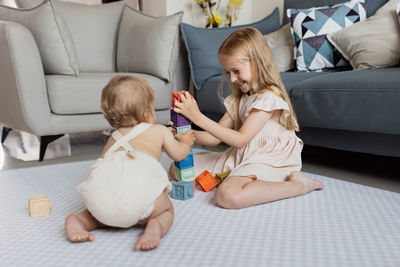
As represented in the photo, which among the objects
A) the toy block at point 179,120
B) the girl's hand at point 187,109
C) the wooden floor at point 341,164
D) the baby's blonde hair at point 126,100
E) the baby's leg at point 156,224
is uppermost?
the baby's blonde hair at point 126,100

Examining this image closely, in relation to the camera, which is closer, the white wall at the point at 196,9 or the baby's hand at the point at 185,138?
the baby's hand at the point at 185,138

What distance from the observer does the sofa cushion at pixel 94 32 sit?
95.0 inches

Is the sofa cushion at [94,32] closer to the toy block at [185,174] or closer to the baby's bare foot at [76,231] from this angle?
the toy block at [185,174]

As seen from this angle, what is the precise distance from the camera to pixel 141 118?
1021 millimetres

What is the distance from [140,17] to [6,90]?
3.01ft

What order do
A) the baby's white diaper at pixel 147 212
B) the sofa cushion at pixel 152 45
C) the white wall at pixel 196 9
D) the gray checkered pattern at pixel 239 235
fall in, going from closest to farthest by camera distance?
1. the gray checkered pattern at pixel 239 235
2. the baby's white diaper at pixel 147 212
3. the sofa cushion at pixel 152 45
4. the white wall at pixel 196 9

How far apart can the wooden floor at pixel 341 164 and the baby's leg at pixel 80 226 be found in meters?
0.99

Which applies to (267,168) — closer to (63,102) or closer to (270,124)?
(270,124)

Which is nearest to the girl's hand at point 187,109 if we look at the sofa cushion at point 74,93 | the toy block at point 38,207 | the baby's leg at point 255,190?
the baby's leg at point 255,190

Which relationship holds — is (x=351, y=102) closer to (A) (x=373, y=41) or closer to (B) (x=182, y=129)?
(A) (x=373, y=41)

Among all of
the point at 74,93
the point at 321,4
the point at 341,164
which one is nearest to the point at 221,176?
the point at 341,164

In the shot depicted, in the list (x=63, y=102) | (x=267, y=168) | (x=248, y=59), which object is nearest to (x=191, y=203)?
(x=267, y=168)

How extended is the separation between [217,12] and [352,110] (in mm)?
1627

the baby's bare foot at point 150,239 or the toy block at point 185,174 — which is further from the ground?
the baby's bare foot at point 150,239
